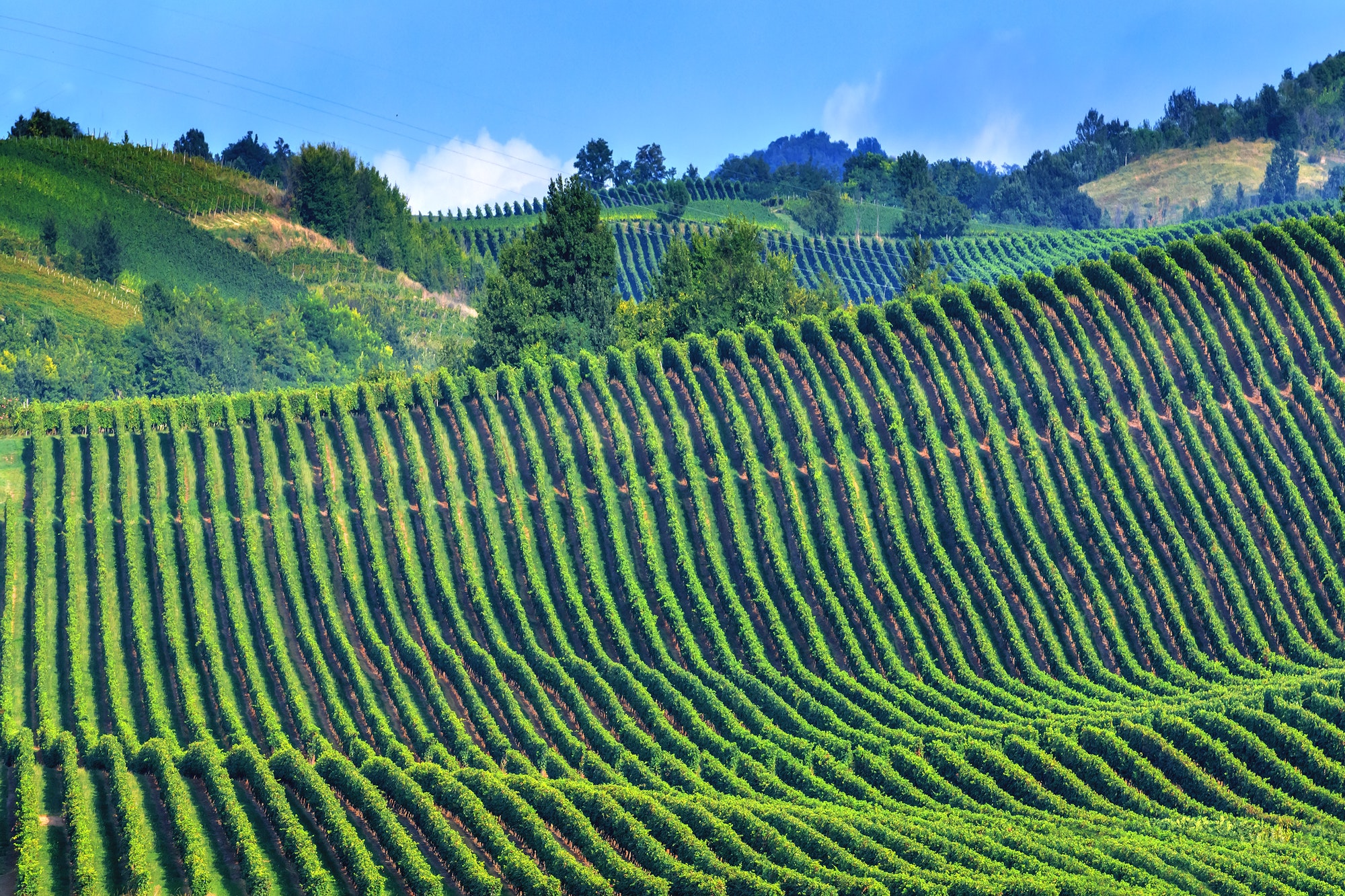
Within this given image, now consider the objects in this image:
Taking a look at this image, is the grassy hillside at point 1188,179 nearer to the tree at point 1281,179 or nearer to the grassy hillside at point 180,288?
the tree at point 1281,179

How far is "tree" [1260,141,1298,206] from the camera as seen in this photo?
490 feet

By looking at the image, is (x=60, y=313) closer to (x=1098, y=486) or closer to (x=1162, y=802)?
(x=1098, y=486)

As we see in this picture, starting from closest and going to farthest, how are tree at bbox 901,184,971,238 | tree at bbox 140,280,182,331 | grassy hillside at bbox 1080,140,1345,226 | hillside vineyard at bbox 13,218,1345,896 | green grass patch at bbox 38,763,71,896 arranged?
green grass patch at bbox 38,763,71,896
hillside vineyard at bbox 13,218,1345,896
tree at bbox 140,280,182,331
tree at bbox 901,184,971,238
grassy hillside at bbox 1080,140,1345,226

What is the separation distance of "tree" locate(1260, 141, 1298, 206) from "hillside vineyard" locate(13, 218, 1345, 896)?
105 metres

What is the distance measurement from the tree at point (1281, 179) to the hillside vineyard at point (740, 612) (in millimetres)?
105235

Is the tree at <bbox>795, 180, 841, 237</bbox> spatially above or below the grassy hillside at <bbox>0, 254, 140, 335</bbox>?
above

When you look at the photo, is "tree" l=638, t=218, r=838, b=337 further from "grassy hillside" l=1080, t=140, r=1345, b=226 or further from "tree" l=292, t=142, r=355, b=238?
"grassy hillside" l=1080, t=140, r=1345, b=226

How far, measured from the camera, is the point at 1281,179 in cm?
14975

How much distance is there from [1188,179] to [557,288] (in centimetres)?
11296

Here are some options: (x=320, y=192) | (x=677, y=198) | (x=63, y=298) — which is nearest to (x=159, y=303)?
(x=63, y=298)

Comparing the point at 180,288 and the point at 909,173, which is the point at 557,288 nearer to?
the point at 180,288

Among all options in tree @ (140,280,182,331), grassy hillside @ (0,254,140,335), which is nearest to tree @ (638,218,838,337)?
tree @ (140,280,182,331)

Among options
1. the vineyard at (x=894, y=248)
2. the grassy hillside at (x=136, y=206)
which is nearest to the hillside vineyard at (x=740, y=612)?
the grassy hillside at (x=136, y=206)

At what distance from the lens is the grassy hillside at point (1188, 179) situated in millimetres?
154000
